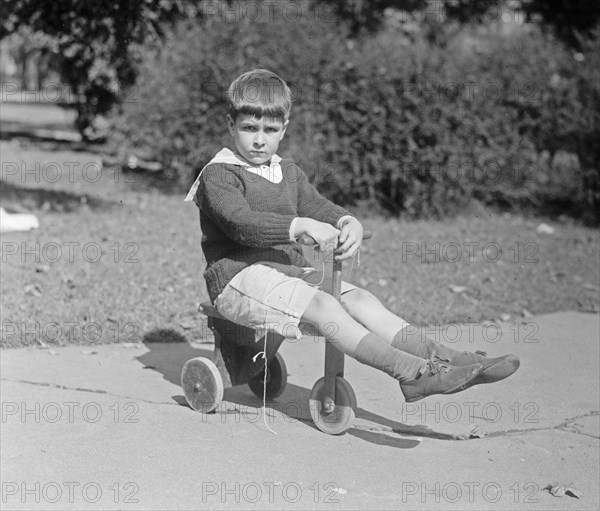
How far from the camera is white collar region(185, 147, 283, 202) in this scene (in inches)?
172

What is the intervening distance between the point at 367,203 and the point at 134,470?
23.1ft

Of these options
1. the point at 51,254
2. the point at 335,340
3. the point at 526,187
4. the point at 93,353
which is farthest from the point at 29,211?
the point at 335,340

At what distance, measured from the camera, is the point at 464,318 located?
254 inches

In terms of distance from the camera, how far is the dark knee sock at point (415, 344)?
3.98 m

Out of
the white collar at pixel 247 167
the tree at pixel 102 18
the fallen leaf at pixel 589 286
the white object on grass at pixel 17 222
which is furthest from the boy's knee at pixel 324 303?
the tree at pixel 102 18

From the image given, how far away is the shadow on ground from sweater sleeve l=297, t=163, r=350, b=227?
0.95 m

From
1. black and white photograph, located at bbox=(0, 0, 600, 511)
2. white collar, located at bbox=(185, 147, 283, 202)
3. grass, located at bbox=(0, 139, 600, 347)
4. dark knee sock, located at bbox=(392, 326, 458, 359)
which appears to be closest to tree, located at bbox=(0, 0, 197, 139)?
black and white photograph, located at bbox=(0, 0, 600, 511)

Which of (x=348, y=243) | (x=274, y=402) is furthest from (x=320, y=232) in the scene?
(x=274, y=402)

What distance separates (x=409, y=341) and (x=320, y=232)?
2.05ft

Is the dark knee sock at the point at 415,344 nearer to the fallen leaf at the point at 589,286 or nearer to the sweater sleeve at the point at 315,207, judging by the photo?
the sweater sleeve at the point at 315,207

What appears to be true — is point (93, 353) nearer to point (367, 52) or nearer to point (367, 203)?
point (367, 203)

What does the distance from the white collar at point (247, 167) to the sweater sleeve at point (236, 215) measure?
2.6 inches

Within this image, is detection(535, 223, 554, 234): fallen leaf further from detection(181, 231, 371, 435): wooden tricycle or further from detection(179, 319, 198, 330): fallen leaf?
detection(181, 231, 371, 435): wooden tricycle

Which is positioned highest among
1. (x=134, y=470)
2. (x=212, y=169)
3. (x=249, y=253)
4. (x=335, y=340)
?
(x=212, y=169)
